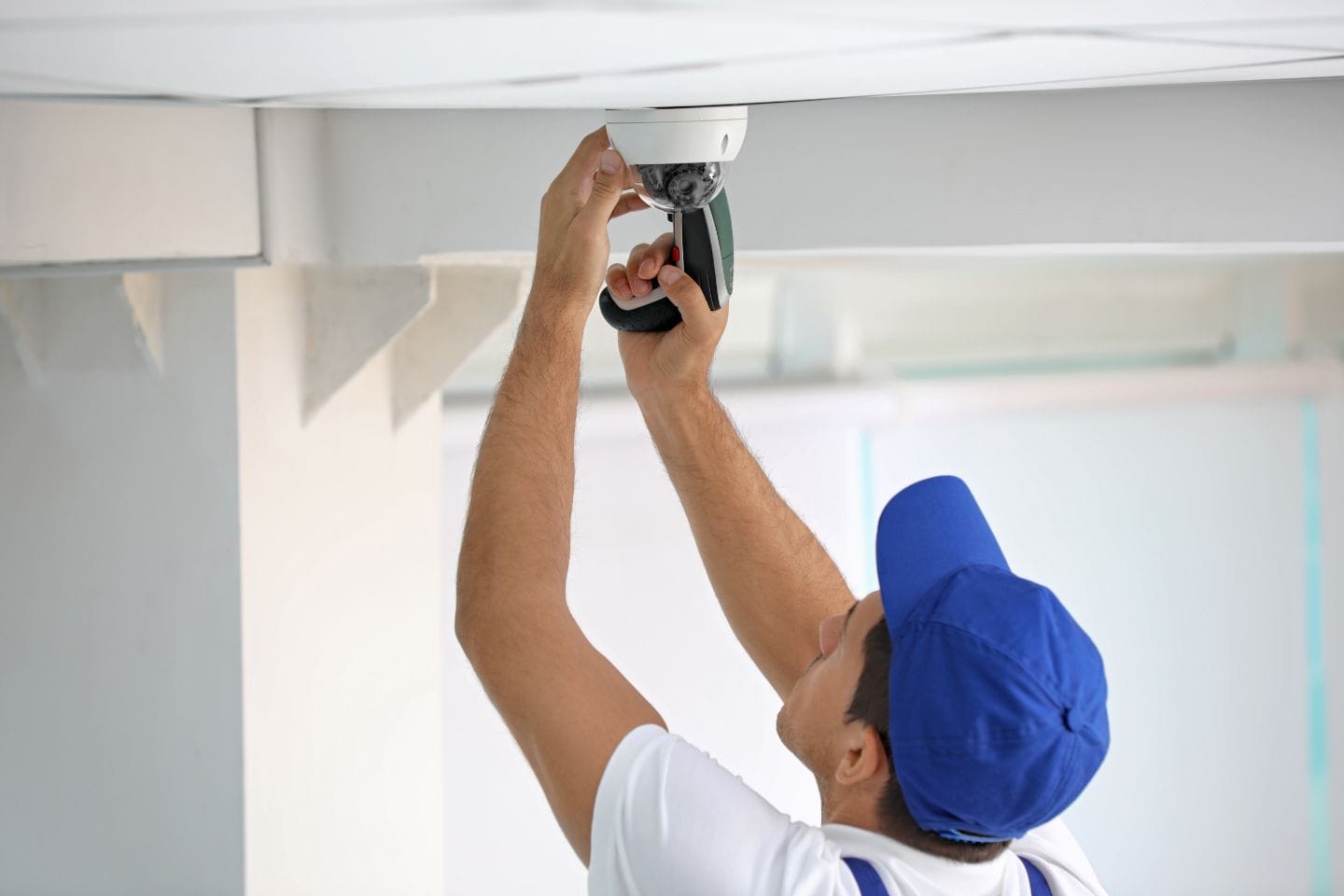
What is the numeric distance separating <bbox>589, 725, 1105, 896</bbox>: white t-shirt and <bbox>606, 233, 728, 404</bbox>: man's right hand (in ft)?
1.40

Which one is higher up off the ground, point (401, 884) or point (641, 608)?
point (641, 608)

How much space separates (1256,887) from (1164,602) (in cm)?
95

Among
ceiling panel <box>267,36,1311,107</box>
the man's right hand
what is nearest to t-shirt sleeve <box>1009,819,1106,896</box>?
the man's right hand

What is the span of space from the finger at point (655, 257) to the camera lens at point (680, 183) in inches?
2.7

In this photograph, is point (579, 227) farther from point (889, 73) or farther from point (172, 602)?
point (172, 602)

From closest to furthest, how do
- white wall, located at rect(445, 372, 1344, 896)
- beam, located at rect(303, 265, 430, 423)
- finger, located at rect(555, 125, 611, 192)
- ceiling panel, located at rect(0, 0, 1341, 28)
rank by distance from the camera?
1. ceiling panel, located at rect(0, 0, 1341, 28)
2. finger, located at rect(555, 125, 611, 192)
3. beam, located at rect(303, 265, 430, 423)
4. white wall, located at rect(445, 372, 1344, 896)

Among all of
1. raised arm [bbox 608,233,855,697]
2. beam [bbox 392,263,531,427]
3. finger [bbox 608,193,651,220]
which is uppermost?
beam [bbox 392,263,531,427]

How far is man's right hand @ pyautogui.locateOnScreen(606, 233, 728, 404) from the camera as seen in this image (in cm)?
119

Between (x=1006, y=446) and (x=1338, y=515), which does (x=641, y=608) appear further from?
(x=1338, y=515)

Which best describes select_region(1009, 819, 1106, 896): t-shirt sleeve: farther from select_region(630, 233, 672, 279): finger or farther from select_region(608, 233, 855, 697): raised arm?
select_region(630, 233, 672, 279): finger

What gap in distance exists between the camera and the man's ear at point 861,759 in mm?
992

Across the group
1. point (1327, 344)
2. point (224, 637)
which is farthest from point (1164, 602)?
point (224, 637)

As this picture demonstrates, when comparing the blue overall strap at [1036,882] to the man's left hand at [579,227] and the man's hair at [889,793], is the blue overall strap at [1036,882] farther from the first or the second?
the man's left hand at [579,227]

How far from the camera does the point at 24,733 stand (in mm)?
1886
